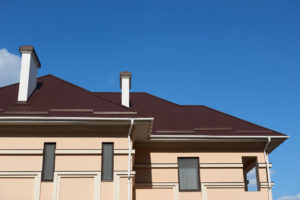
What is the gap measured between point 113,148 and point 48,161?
2420 millimetres

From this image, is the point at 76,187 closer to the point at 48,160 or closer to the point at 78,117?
the point at 48,160

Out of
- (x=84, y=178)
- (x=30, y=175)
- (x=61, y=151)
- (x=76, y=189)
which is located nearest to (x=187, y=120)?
(x=84, y=178)

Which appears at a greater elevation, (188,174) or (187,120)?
(187,120)

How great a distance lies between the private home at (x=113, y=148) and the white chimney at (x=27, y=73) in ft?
0.13

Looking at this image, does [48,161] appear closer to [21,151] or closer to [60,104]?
[21,151]

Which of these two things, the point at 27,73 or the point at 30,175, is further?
the point at 27,73

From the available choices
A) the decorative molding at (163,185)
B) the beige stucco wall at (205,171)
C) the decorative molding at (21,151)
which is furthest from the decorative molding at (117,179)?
the decorative molding at (21,151)

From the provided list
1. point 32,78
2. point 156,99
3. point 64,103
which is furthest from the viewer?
point 156,99

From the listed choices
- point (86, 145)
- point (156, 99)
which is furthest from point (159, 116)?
point (86, 145)

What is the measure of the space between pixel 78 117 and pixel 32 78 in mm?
3568

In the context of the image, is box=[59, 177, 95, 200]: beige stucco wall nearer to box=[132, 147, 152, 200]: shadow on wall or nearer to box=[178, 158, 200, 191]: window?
box=[132, 147, 152, 200]: shadow on wall

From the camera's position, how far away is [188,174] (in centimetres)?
1734

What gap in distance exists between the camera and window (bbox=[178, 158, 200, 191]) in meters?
17.1

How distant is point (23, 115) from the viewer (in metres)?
15.0
